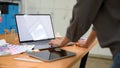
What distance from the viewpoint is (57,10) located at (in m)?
3.45

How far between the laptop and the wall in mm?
1735

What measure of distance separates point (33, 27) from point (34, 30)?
0.09ft

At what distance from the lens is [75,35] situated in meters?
0.94

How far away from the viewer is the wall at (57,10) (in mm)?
3338

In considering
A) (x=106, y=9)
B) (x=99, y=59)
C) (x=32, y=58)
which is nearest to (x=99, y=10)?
(x=106, y=9)

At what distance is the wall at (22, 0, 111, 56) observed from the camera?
3.34 meters

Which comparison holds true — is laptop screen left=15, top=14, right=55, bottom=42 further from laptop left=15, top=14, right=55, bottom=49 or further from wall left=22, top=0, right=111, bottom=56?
wall left=22, top=0, right=111, bottom=56

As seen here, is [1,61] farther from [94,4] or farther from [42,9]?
[42,9]

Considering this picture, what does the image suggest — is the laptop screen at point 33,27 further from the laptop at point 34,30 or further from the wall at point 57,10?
the wall at point 57,10

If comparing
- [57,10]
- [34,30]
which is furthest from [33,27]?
[57,10]

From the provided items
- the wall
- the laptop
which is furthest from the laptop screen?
the wall

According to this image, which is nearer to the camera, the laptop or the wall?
the laptop

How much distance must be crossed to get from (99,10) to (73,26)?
0.15 m

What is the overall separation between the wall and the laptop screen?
5.69 feet
